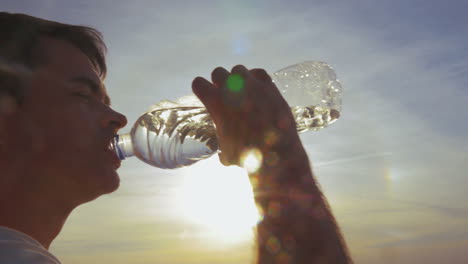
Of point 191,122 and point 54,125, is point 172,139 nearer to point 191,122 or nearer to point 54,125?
point 191,122

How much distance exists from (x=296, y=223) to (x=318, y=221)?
0.07 meters

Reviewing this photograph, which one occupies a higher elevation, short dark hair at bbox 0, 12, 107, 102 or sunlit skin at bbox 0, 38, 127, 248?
short dark hair at bbox 0, 12, 107, 102

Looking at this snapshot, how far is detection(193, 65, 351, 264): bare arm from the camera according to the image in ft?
4.15

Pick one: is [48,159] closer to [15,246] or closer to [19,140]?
[19,140]

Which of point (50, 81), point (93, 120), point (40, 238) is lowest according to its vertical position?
point (40, 238)

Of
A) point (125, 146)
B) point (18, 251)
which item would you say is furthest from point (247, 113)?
point (125, 146)

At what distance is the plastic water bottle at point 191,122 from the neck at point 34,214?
734 mm

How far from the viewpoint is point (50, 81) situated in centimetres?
184

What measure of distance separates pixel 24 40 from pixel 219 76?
116cm

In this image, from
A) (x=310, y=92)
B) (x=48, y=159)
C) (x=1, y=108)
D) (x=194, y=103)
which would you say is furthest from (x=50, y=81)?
(x=310, y=92)

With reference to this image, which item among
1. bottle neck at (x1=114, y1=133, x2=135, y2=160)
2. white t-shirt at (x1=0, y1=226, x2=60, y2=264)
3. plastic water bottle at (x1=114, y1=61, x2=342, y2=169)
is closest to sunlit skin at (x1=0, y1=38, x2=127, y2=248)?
white t-shirt at (x1=0, y1=226, x2=60, y2=264)

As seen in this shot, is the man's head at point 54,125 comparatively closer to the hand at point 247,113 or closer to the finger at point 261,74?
the hand at point 247,113

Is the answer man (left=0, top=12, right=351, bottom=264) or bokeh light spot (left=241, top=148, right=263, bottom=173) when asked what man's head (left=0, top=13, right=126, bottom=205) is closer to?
man (left=0, top=12, right=351, bottom=264)

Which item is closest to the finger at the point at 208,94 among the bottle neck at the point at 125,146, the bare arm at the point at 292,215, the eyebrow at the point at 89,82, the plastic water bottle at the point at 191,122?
the bare arm at the point at 292,215
